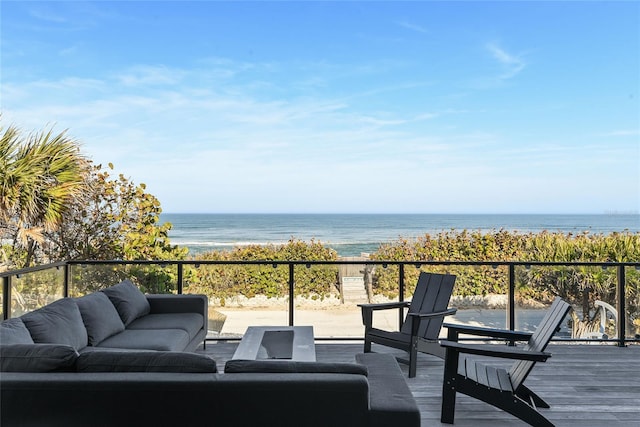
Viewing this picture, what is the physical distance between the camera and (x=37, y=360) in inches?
93.7

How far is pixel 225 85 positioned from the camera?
18.8 metres

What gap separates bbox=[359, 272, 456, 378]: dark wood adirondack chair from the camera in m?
4.73

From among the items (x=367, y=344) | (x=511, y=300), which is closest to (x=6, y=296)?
(x=367, y=344)

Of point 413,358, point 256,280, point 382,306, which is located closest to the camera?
point 413,358

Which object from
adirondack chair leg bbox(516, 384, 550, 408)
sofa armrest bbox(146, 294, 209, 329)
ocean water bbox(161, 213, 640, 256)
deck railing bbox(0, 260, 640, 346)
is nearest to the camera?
adirondack chair leg bbox(516, 384, 550, 408)

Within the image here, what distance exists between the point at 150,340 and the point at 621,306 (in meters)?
5.05

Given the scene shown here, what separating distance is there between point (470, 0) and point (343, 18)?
2735 millimetres

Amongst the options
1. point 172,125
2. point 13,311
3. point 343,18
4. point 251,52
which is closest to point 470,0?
point 343,18

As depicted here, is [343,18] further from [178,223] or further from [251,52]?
[178,223]

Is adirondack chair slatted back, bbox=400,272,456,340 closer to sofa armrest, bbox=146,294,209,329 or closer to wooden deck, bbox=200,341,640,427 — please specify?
wooden deck, bbox=200,341,640,427

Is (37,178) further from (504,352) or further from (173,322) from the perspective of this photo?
(504,352)

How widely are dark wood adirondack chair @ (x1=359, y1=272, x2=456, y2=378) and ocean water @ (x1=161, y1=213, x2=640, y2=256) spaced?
76.3 ft

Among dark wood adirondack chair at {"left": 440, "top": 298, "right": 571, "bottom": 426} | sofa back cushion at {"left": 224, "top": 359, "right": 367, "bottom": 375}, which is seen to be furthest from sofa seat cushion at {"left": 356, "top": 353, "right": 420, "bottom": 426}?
dark wood adirondack chair at {"left": 440, "top": 298, "right": 571, "bottom": 426}

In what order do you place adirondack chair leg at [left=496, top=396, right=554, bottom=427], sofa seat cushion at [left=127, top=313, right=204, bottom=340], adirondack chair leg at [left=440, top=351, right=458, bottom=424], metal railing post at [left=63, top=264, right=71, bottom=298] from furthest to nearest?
metal railing post at [left=63, top=264, right=71, bottom=298]
sofa seat cushion at [left=127, top=313, right=204, bottom=340]
adirondack chair leg at [left=440, top=351, right=458, bottom=424]
adirondack chair leg at [left=496, top=396, right=554, bottom=427]
